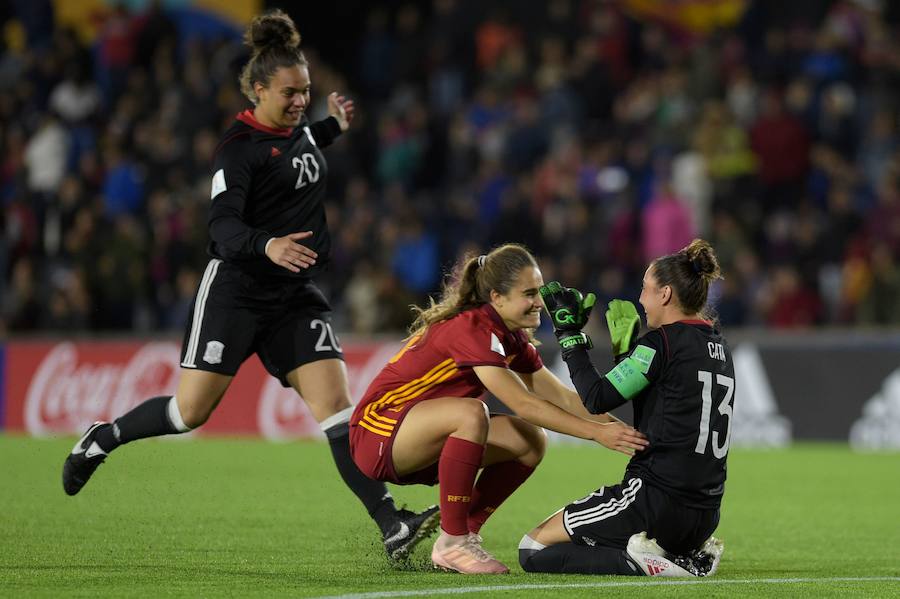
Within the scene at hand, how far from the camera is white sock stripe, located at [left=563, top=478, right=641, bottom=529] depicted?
5.89m

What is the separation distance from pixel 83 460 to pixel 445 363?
198 cm

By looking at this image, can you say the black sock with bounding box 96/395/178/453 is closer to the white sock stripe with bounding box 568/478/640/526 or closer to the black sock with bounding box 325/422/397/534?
the black sock with bounding box 325/422/397/534

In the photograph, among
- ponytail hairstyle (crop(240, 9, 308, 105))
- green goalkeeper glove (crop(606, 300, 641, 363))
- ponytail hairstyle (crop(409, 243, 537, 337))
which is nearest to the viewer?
green goalkeeper glove (crop(606, 300, 641, 363))

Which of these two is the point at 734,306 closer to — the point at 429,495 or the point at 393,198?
the point at 393,198

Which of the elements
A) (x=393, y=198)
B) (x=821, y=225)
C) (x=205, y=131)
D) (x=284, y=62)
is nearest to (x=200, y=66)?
(x=205, y=131)

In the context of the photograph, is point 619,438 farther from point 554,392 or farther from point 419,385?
point 419,385

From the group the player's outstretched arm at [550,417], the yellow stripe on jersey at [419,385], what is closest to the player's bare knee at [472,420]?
the player's outstretched arm at [550,417]

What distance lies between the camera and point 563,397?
648cm

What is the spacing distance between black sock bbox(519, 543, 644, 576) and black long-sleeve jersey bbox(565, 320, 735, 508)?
336mm

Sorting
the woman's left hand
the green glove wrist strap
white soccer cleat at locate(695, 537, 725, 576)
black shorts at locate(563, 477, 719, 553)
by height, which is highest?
the woman's left hand

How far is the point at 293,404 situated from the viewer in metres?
14.5

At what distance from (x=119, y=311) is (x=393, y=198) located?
10.9ft

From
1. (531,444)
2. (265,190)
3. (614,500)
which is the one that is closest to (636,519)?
Result: (614,500)

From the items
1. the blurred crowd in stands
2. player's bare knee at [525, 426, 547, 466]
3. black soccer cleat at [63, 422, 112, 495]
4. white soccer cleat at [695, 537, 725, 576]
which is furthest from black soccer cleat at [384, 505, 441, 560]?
the blurred crowd in stands
